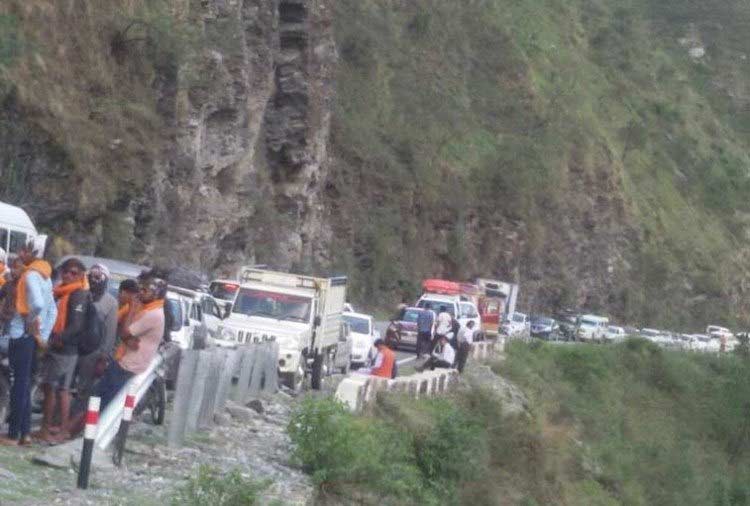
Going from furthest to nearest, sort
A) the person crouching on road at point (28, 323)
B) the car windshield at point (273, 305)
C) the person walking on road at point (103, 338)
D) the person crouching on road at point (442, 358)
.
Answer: the person crouching on road at point (442, 358), the car windshield at point (273, 305), the person walking on road at point (103, 338), the person crouching on road at point (28, 323)

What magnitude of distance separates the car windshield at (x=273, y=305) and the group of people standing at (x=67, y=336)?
1336cm

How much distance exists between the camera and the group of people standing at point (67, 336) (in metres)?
13.0

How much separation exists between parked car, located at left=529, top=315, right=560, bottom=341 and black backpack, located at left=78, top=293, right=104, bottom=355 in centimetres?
5457

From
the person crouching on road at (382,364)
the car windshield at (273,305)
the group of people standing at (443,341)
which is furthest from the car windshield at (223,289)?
the person crouching on road at (382,364)

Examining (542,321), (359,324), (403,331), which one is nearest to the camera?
(359,324)

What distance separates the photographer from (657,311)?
86.8 m

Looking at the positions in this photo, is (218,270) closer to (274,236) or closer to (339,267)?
(274,236)

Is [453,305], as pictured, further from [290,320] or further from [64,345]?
[64,345]

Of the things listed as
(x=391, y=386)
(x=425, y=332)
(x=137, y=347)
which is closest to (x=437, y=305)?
(x=425, y=332)

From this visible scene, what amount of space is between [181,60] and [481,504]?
70.2 feet

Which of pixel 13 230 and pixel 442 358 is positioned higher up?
pixel 13 230

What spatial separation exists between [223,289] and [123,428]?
72.9ft

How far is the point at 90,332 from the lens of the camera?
13727 millimetres

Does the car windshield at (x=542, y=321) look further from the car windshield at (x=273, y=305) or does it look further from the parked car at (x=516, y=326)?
the car windshield at (x=273, y=305)
